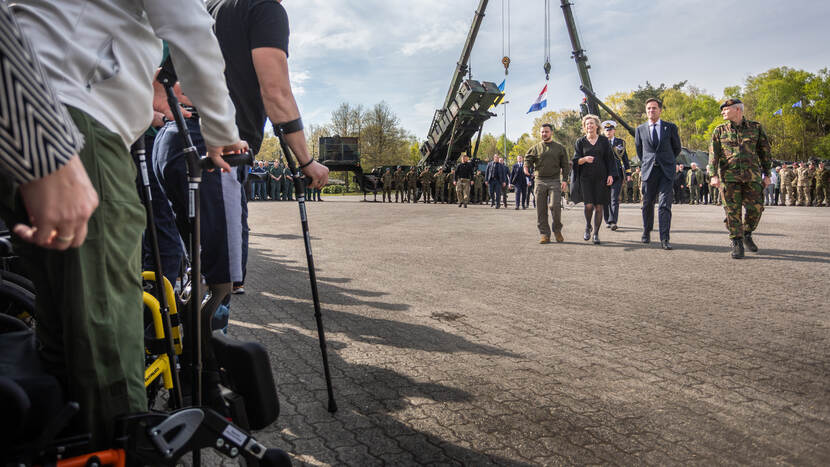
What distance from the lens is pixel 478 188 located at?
92.5 ft

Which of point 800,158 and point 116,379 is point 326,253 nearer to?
point 116,379

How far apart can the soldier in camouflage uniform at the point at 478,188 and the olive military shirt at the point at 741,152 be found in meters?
19.5

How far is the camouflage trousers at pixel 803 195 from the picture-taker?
26.1m

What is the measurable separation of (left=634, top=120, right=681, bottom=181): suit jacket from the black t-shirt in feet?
26.5

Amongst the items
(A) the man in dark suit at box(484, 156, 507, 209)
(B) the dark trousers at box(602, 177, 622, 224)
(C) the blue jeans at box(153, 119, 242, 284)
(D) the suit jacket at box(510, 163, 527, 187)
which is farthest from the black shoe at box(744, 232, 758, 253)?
(A) the man in dark suit at box(484, 156, 507, 209)

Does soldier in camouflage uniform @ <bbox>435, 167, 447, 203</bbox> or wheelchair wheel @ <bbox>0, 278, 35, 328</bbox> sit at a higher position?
soldier in camouflage uniform @ <bbox>435, 167, 447, 203</bbox>

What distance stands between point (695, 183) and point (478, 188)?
11.2 metres

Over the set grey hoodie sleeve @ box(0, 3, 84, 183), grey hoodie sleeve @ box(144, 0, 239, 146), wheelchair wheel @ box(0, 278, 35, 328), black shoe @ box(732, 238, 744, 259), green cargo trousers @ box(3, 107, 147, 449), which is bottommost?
black shoe @ box(732, 238, 744, 259)

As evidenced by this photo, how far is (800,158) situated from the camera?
54625 millimetres

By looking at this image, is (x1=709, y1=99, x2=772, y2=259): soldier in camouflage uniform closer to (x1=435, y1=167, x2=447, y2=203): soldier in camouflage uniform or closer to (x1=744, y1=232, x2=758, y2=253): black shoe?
(x1=744, y1=232, x2=758, y2=253): black shoe

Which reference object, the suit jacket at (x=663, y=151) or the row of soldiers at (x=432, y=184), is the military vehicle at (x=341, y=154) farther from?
the suit jacket at (x=663, y=151)

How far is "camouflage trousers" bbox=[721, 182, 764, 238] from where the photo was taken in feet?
26.2

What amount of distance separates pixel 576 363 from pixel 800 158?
6273cm

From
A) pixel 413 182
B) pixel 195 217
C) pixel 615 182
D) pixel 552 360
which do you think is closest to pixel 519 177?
pixel 413 182
